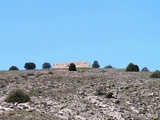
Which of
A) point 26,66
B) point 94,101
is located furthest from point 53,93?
point 26,66

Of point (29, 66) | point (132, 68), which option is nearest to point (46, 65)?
point (29, 66)

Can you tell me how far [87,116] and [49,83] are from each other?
16935 mm

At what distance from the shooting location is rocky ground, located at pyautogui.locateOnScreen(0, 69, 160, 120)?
34.4m

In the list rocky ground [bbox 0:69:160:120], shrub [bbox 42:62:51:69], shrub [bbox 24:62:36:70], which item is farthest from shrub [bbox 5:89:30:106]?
shrub [bbox 42:62:51:69]

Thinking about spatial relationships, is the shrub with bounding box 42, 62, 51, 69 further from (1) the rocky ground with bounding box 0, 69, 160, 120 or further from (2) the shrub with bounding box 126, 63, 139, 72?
(1) the rocky ground with bounding box 0, 69, 160, 120

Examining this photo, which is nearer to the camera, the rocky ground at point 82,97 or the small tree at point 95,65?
the rocky ground at point 82,97

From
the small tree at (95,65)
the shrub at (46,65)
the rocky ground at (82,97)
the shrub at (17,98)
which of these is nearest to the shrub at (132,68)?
the rocky ground at (82,97)

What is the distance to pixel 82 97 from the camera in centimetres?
4241

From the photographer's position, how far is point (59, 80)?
5422cm

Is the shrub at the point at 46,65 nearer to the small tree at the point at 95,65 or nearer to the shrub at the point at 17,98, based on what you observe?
the small tree at the point at 95,65

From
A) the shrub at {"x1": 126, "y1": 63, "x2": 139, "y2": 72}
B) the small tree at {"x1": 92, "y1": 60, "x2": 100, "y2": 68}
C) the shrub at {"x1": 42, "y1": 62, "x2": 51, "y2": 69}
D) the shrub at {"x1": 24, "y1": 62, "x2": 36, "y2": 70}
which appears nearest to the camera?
the shrub at {"x1": 126, "y1": 63, "x2": 139, "y2": 72}

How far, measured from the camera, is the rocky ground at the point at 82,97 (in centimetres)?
3444

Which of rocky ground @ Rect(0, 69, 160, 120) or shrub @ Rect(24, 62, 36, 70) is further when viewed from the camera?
shrub @ Rect(24, 62, 36, 70)

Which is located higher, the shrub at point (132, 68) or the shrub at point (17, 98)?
the shrub at point (132, 68)
